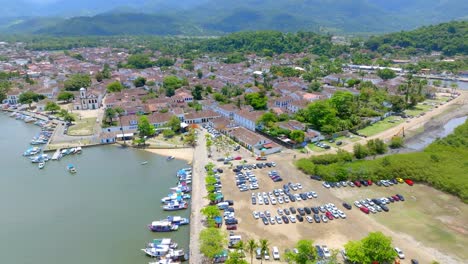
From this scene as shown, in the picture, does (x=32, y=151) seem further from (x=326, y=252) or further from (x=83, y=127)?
(x=326, y=252)

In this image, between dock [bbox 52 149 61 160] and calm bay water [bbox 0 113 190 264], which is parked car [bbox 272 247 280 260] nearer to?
calm bay water [bbox 0 113 190 264]

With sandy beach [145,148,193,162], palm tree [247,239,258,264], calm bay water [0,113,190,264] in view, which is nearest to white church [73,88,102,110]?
calm bay water [0,113,190,264]

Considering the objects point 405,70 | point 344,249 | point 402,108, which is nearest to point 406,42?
point 405,70

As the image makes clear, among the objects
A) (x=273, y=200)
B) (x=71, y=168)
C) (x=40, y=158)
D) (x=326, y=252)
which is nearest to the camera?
(x=326, y=252)

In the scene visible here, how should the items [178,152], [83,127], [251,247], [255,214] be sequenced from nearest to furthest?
[251,247], [255,214], [178,152], [83,127]

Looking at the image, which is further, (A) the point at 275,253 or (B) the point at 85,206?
(B) the point at 85,206

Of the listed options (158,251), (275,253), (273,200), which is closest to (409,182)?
(273,200)

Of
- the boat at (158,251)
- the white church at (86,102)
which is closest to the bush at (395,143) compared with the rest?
the boat at (158,251)

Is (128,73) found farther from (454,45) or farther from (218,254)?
(454,45)
